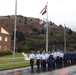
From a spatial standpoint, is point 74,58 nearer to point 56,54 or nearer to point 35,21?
point 56,54

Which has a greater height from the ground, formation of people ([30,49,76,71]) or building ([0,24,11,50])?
building ([0,24,11,50])

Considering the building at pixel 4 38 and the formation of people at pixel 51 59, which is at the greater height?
the building at pixel 4 38

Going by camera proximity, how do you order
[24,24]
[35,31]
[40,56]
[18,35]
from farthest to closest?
[24,24] → [35,31] → [18,35] → [40,56]

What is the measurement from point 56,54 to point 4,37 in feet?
179

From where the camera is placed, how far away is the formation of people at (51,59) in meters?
29.3

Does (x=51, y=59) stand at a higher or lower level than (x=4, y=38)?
lower

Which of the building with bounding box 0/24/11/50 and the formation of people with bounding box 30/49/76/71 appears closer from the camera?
the formation of people with bounding box 30/49/76/71

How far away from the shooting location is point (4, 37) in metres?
87.0

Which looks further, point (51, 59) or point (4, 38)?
point (4, 38)

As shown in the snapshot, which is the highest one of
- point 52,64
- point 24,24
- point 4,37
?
point 24,24

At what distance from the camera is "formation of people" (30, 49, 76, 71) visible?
29.3 m

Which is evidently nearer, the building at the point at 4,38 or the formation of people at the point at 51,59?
the formation of people at the point at 51,59

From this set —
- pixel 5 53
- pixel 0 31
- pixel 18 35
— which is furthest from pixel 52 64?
pixel 18 35

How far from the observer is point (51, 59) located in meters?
30.2
